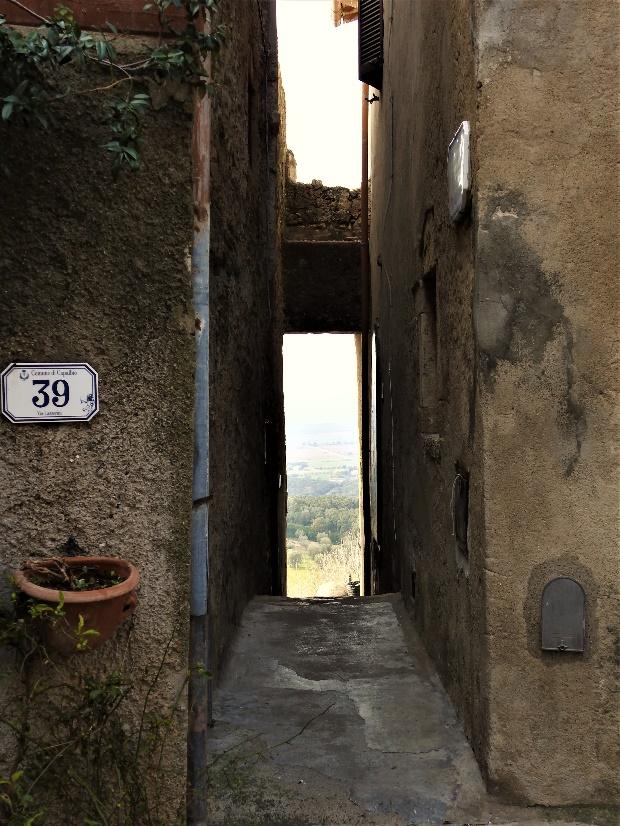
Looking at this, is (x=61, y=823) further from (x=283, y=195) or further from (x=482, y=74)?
(x=283, y=195)

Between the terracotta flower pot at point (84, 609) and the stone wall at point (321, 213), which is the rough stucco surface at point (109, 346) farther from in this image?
the stone wall at point (321, 213)

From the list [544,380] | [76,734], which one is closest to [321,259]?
[544,380]

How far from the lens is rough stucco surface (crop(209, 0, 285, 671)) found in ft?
12.7

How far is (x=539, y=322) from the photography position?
2.54 meters

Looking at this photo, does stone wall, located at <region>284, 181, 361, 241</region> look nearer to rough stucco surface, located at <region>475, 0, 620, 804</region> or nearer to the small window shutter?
the small window shutter

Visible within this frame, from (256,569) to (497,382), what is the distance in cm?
395

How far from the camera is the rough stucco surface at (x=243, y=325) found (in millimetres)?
3866

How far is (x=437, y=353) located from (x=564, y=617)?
1.75 m

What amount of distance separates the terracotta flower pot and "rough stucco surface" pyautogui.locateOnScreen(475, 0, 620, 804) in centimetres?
132

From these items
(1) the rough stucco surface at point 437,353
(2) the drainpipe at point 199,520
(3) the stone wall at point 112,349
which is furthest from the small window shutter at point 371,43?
(3) the stone wall at point 112,349

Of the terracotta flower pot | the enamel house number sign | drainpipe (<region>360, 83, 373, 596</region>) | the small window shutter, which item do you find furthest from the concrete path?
the small window shutter

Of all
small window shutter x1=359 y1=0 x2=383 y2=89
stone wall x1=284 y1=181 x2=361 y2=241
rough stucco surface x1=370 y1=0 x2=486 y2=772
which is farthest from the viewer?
stone wall x1=284 y1=181 x2=361 y2=241

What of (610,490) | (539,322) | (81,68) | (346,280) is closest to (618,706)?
(610,490)

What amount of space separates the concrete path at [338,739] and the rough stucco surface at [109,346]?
583 millimetres
